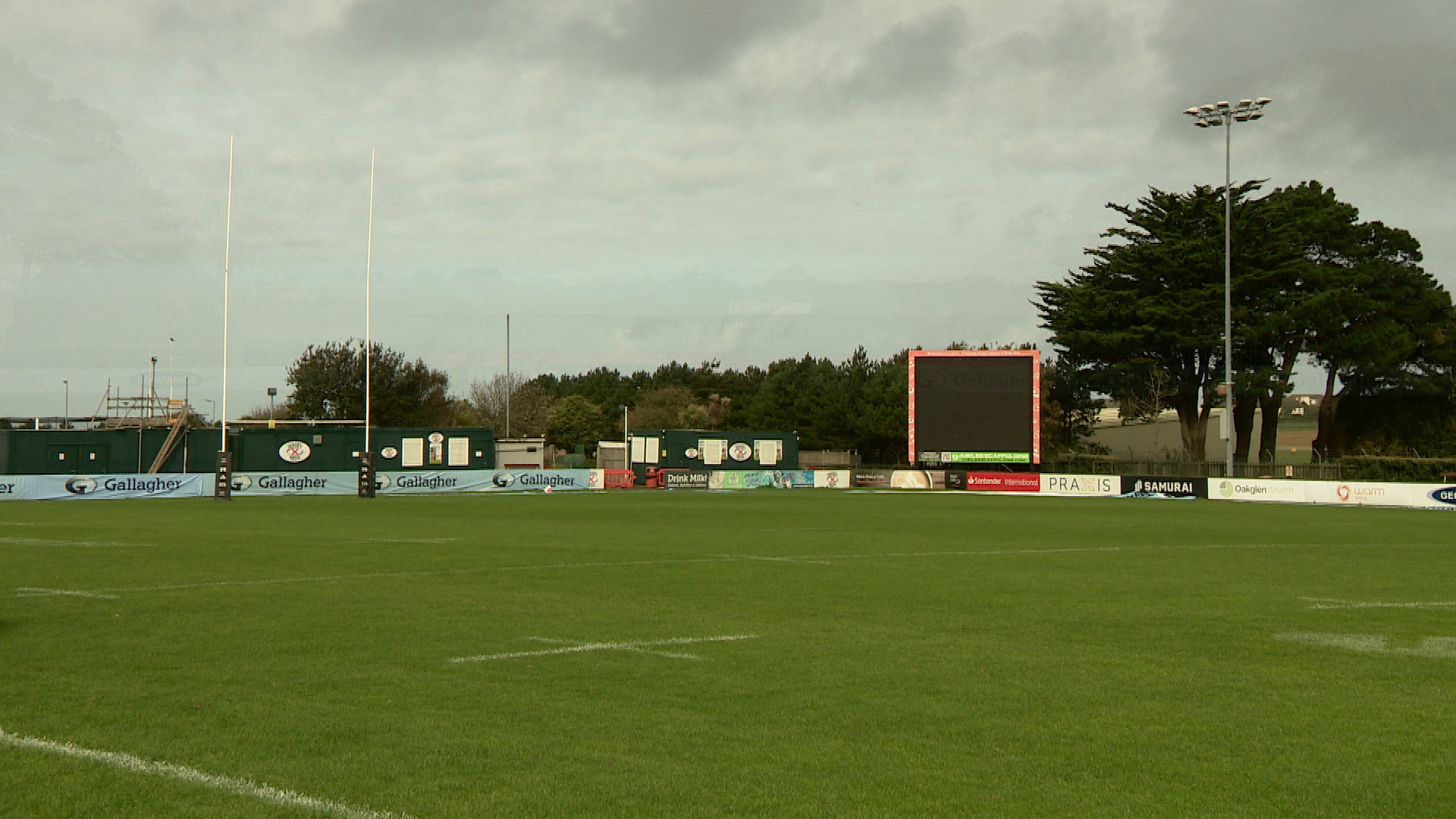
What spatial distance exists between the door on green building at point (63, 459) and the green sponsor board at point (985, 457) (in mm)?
42099

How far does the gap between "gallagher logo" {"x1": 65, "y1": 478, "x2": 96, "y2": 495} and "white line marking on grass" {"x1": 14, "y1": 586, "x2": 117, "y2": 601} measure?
3700 cm

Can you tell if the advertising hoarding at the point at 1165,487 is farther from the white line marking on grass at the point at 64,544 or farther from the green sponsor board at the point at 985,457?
the white line marking on grass at the point at 64,544

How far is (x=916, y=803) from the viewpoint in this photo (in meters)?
6.07

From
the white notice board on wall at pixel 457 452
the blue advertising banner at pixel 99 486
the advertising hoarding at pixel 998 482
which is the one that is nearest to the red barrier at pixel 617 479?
the white notice board on wall at pixel 457 452

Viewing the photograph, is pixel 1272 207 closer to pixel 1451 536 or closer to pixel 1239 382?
pixel 1239 382

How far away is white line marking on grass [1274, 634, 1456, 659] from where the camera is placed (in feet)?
35.1

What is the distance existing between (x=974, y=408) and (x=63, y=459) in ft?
146

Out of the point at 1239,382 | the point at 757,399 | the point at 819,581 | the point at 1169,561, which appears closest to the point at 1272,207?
the point at 1239,382

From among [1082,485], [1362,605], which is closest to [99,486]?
[1082,485]

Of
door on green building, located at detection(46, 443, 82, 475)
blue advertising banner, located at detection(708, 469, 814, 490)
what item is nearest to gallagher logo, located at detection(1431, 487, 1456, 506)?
blue advertising banner, located at detection(708, 469, 814, 490)

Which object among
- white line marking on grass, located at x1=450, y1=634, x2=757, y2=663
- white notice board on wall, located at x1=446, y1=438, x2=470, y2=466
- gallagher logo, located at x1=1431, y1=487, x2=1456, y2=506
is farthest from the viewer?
white notice board on wall, located at x1=446, y1=438, x2=470, y2=466

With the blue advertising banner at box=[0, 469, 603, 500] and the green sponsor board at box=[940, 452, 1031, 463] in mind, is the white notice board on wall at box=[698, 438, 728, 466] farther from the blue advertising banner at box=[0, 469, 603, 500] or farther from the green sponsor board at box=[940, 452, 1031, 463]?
the green sponsor board at box=[940, 452, 1031, 463]

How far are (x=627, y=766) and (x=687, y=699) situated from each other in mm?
1833

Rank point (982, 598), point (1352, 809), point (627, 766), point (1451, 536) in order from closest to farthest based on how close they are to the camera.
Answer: point (1352, 809) < point (627, 766) < point (982, 598) < point (1451, 536)
